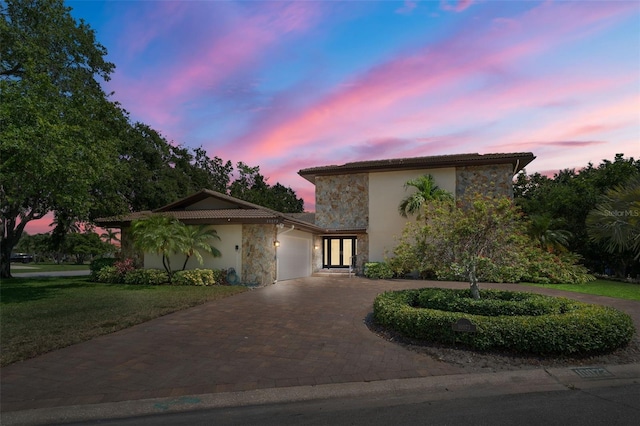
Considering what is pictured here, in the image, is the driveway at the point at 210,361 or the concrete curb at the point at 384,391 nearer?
the concrete curb at the point at 384,391

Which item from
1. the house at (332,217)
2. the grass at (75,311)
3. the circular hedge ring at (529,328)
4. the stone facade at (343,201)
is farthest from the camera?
the stone facade at (343,201)

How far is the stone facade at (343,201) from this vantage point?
21094 millimetres

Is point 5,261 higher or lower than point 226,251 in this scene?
lower

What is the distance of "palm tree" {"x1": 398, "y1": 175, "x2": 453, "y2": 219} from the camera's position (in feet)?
59.9

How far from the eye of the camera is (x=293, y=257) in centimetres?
1845

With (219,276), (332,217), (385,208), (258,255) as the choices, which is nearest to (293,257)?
(258,255)

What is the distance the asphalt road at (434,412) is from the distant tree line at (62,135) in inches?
367

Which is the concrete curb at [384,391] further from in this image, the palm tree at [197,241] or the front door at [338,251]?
the front door at [338,251]

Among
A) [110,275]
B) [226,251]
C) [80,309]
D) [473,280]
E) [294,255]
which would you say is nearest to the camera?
[473,280]

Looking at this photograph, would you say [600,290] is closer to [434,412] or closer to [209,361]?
[434,412]

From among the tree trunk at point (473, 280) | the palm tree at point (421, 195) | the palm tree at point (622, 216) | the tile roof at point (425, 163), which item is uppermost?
the tile roof at point (425, 163)

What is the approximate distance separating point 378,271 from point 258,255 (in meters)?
6.88

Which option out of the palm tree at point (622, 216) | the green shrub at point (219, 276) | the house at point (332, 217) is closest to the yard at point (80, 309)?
the green shrub at point (219, 276)

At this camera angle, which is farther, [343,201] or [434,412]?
[343,201]
